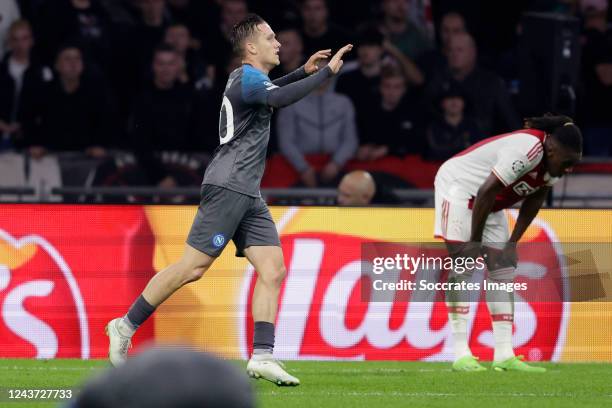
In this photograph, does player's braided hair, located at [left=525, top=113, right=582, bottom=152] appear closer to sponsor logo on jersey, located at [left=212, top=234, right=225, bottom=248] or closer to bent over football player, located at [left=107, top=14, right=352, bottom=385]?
bent over football player, located at [left=107, top=14, right=352, bottom=385]

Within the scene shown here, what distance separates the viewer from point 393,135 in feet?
46.4

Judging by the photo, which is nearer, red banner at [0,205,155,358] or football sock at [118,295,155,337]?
football sock at [118,295,155,337]

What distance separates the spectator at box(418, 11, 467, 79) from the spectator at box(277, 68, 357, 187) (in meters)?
1.26

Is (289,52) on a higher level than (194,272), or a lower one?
higher

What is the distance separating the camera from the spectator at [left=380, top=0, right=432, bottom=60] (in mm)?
14852

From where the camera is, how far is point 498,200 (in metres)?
8.84

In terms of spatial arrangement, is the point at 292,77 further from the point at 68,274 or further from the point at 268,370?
the point at 68,274

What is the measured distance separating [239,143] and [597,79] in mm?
8980

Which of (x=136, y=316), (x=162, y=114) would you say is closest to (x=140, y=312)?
(x=136, y=316)

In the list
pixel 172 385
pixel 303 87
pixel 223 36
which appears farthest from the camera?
pixel 223 36

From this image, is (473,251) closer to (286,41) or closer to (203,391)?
(286,41)

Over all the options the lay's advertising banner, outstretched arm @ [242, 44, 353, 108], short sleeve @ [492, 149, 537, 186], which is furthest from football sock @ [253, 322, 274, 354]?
the lay's advertising banner

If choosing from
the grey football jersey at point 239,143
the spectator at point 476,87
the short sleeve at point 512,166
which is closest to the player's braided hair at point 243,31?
the grey football jersey at point 239,143

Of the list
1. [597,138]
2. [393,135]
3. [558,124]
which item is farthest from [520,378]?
[597,138]
